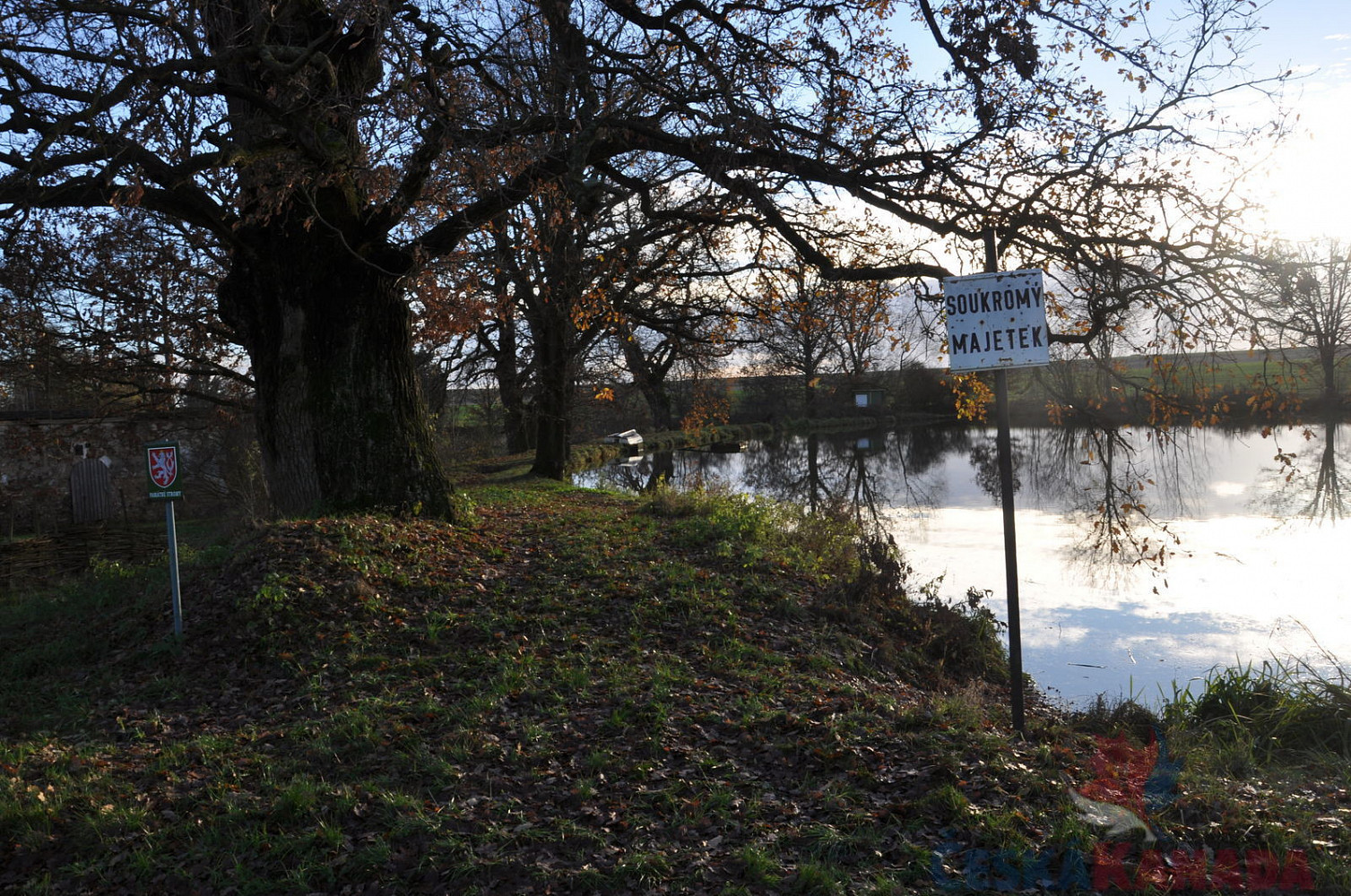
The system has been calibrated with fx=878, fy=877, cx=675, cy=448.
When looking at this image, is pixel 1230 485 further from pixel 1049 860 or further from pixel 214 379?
pixel 214 379

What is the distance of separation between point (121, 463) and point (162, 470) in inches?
829

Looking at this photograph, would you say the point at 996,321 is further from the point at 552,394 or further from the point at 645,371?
the point at 645,371

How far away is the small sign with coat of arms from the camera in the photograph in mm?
7094

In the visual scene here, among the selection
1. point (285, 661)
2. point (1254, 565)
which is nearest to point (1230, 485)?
point (1254, 565)

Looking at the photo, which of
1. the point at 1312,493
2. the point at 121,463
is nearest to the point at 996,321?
the point at 1312,493

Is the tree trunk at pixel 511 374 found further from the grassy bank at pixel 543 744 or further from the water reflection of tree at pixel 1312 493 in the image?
the water reflection of tree at pixel 1312 493

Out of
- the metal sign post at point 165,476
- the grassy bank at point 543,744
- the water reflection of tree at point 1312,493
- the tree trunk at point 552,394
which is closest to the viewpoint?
the grassy bank at point 543,744

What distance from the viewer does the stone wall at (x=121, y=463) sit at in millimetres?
16047

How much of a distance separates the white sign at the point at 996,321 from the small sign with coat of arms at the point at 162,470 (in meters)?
6.07

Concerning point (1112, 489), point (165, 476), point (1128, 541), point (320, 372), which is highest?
point (320, 372)

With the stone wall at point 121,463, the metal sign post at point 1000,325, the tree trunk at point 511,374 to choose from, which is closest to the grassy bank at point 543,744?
the metal sign post at point 1000,325

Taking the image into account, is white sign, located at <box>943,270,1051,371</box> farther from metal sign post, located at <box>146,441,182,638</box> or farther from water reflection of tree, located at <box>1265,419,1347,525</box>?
water reflection of tree, located at <box>1265,419,1347,525</box>

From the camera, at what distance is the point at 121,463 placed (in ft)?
81.3

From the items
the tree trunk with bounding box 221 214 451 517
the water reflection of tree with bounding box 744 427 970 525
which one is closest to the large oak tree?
the tree trunk with bounding box 221 214 451 517
